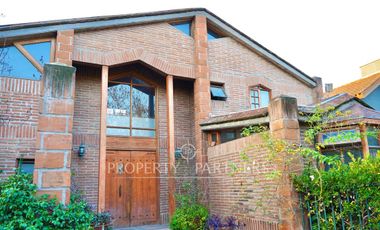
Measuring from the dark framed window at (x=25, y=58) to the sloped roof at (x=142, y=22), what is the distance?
0.31 m

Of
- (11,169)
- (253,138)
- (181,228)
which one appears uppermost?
(253,138)

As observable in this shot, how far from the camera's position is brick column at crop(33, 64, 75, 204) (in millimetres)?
3348

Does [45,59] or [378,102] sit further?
[378,102]

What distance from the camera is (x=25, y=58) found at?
7.93 metres

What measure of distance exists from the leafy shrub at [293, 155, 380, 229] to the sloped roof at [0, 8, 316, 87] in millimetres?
7105

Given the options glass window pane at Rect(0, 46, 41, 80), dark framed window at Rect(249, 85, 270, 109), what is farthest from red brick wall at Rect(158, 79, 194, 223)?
glass window pane at Rect(0, 46, 41, 80)

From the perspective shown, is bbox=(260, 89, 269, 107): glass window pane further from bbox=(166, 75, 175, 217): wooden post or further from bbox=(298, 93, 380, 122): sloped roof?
bbox=(166, 75, 175, 217): wooden post

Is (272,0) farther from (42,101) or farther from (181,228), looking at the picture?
(42,101)

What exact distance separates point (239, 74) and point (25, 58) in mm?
7142

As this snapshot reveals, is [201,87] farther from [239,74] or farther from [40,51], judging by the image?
[40,51]

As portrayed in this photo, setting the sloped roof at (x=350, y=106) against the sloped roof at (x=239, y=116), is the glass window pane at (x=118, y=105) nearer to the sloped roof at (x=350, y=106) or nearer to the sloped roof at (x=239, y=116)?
the sloped roof at (x=239, y=116)

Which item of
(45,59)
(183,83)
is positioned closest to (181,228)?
(183,83)

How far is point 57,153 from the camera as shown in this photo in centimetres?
344

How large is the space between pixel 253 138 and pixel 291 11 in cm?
490
